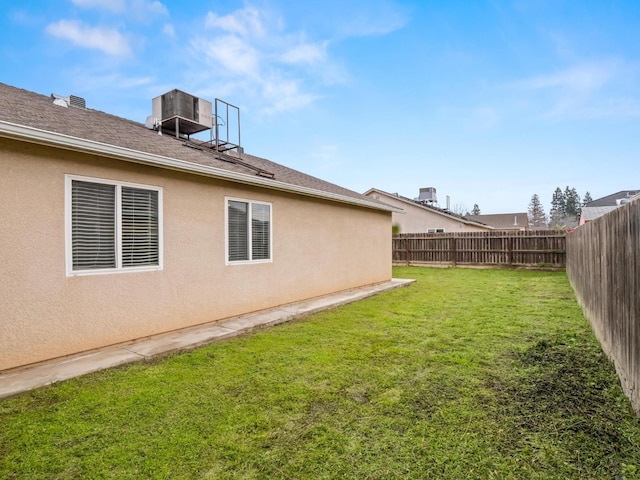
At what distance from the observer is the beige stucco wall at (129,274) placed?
11.7ft

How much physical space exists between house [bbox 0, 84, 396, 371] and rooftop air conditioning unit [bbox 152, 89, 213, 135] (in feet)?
5.41

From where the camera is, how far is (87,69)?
32.2 feet

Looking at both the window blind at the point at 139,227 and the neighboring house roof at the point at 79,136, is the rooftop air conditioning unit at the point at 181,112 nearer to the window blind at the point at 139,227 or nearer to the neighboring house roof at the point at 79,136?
the neighboring house roof at the point at 79,136

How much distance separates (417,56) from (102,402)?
13322 mm

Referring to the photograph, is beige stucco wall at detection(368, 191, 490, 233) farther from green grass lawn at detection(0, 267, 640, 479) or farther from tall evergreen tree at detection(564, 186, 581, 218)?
tall evergreen tree at detection(564, 186, 581, 218)

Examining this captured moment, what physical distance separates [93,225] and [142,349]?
172cm

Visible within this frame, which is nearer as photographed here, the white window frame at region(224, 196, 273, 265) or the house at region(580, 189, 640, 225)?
the white window frame at region(224, 196, 273, 265)

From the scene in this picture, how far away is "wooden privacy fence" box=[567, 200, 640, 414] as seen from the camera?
259cm

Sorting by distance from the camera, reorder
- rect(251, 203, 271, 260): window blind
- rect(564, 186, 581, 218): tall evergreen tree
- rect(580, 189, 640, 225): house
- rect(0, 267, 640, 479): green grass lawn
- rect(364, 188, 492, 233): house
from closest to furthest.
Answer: rect(0, 267, 640, 479): green grass lawn
rect(251, 203, 271, 260): window blind
rect(364, 188, 492, 233): house
rect(580, 189, 640, 225): house
rect(564, 186, 581, 218): tall evergreen tree

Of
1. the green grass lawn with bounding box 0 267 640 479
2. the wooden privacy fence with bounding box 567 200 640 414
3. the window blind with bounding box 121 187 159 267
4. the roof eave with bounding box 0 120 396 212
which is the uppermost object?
the roof eave with bounding box 0 120 396 212

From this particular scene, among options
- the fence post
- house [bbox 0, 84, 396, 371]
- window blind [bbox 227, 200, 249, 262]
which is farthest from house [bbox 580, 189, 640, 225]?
window blind [bbox 227, 200, 249, 262]

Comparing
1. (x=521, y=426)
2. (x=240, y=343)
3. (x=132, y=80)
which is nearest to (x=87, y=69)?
(x=132, y=80)

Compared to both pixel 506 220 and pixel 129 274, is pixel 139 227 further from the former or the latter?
pixel 506 220

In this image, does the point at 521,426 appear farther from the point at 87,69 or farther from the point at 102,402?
the point at 87,69
